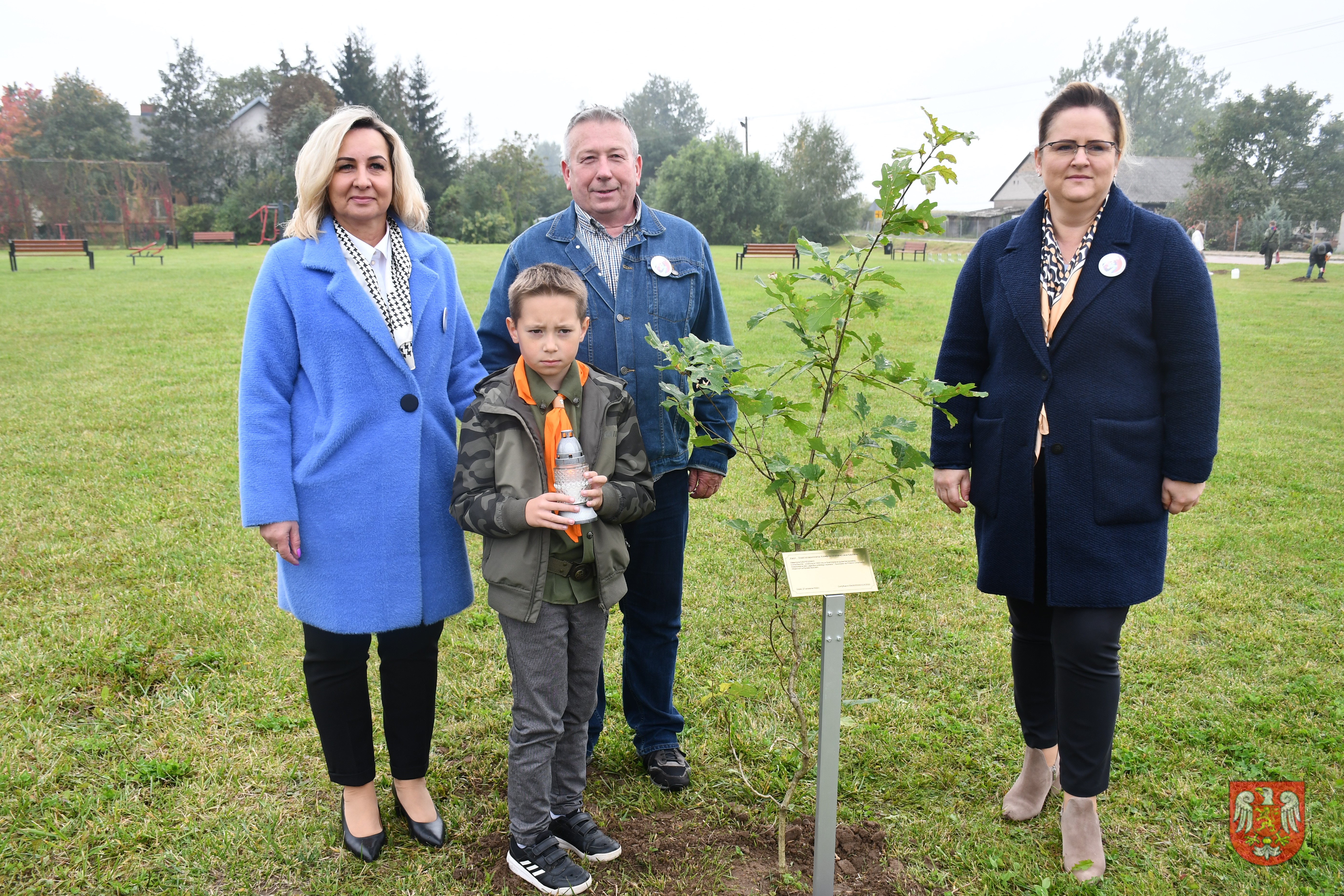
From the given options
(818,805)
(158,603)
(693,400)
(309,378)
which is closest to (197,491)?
(158,603)

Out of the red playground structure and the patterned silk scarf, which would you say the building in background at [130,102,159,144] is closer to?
the red playground structure

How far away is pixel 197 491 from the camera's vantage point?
248 inches

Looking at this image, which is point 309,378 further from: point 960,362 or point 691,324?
point 960,362

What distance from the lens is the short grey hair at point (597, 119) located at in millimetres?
2633

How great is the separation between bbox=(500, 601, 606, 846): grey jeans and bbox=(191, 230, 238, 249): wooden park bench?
40.7 m

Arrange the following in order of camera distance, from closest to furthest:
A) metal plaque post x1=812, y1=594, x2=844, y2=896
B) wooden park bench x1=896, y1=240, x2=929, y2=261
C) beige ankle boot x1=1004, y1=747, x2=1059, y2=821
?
metal plaque post x1=812, y1=594, x2=844, y2=896, beige ankle boot x1=1004, y1=747, x2=1059, y2=821, wooden park bench x1=896, y1=240, x2=929, y2=261

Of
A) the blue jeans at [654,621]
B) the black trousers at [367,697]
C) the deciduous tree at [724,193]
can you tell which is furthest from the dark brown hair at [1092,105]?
the deciduous tree at [724,193]

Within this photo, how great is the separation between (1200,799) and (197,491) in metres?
6.35

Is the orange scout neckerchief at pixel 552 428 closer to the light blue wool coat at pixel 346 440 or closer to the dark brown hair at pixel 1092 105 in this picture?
the light blue wool coat at pixel 346 440

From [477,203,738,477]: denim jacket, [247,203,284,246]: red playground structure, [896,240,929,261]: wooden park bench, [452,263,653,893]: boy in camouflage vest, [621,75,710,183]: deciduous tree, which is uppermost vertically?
[621,75,710,183]: deciduous tree

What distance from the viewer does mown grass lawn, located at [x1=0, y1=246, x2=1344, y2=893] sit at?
8.74ft

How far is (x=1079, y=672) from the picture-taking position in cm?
249

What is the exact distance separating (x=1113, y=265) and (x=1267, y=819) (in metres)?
1.95

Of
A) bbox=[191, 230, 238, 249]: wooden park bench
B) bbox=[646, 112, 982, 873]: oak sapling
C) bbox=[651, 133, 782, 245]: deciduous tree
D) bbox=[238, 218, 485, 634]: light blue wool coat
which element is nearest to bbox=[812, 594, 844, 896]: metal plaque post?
bbox=[646, 112, 982, 873]: oak sapling
